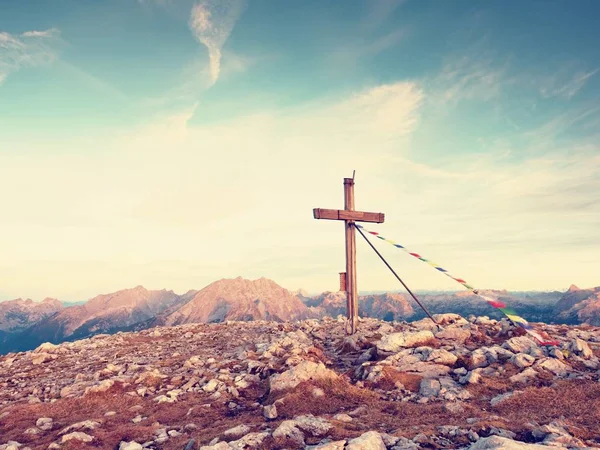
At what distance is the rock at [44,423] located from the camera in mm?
13648

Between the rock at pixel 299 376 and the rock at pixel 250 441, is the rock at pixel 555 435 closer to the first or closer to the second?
the rock at pixel 250 441

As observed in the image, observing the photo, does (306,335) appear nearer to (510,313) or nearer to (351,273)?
(351,273)

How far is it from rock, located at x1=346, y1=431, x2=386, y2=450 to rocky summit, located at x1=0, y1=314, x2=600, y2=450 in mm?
33

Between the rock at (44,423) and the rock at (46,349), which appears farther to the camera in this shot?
the rock at (46,349)

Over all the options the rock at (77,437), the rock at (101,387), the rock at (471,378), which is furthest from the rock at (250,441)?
the rock at (101,387)

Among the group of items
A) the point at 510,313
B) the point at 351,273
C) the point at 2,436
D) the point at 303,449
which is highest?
the point at 351,273

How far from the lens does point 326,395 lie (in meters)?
14.3

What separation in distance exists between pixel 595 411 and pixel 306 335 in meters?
17.2

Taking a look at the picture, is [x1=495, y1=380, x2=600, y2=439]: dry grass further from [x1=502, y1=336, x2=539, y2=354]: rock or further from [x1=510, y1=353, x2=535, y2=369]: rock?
[x1=502, y1=336, x2=539, y2=354]: rock

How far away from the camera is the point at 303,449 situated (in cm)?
930

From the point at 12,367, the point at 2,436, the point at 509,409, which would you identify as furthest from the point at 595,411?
the point at 12,367

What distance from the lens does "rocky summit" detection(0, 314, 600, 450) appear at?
32.8 ft

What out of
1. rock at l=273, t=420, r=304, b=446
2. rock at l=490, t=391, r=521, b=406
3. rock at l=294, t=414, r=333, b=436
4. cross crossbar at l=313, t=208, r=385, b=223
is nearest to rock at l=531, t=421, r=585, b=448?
rock at l=490, t=391, r=521, b=406

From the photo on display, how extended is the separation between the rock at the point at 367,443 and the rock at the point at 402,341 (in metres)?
10.3
